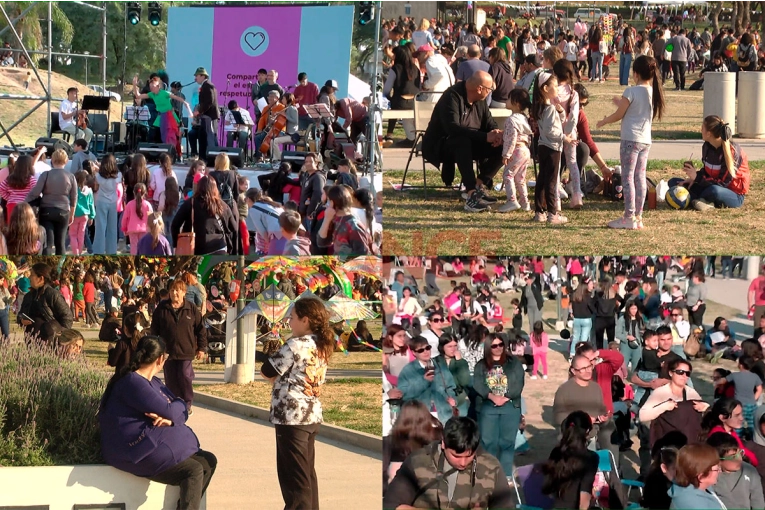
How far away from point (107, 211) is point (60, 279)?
4898 millimetres

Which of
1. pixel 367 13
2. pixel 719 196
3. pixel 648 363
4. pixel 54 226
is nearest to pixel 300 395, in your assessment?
pixel 648 363

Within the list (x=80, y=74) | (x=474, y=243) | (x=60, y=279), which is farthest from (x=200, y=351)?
(x=80, y=74)

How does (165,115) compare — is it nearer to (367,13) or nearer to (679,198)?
(367,13)

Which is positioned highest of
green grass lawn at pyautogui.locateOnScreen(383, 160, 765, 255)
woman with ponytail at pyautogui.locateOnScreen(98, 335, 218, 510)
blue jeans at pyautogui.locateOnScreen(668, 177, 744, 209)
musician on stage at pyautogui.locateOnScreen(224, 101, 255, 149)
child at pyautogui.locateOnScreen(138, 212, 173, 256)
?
musician on stage at pyautogui.locateOnScreen(224, 101, 255, 149)

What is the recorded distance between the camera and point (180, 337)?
6660 mm

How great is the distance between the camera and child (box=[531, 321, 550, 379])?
6672mm

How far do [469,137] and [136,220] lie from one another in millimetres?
3165

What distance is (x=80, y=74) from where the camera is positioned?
2958 centimetres

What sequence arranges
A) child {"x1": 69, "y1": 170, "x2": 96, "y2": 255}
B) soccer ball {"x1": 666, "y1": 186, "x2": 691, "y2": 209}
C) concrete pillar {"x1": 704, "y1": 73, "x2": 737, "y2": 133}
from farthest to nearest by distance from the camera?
1. concrete pillar {"x1": 704, "y1": 73, "x2": 737, "y2": 133}
2. child {"x1": 69, "y1": 170, "x2": 96, "y2": 255}
3. soccer ball {"x1": 666, "y1": 186, "x2": 691, "y2": 209}

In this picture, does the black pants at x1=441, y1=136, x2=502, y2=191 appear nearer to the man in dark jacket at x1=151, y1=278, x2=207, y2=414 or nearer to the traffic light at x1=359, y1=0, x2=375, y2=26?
the man in dark jacket at x1=151, y1=278, x2=207, y2=414

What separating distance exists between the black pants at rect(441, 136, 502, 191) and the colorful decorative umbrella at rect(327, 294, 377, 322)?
398 cm

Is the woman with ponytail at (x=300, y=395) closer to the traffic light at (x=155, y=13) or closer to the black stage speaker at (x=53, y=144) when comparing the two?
the black stage speaker at (x=53, y=144)

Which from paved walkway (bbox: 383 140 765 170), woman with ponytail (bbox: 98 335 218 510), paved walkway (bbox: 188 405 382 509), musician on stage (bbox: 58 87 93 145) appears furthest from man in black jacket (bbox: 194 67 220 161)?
woman with ponytail (bbox: 98 335 218 510)

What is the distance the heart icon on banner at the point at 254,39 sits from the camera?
18641mm
